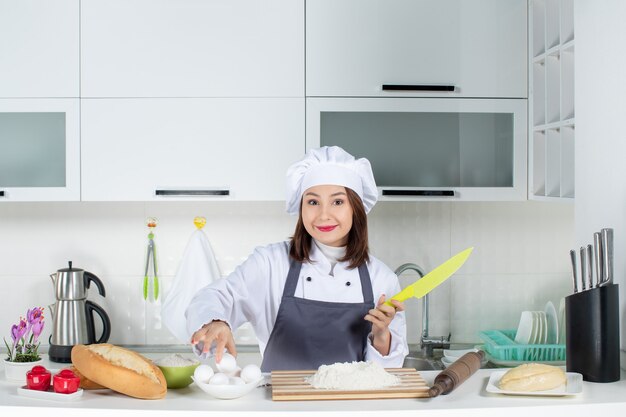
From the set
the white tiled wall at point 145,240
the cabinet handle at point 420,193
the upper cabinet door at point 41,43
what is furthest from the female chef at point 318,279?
the upper cabinet door at point 41,43

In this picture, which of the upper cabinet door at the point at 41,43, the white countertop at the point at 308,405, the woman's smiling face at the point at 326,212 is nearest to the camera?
the white countertop at the point at 308,405

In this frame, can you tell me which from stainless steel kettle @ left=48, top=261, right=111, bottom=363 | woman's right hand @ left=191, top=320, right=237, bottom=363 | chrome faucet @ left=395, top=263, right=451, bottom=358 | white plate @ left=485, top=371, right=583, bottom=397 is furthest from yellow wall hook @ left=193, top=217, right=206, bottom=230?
white plate @ left=485, top=371, right=583, bottom=397

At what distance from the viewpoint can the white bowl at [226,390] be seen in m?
1.24

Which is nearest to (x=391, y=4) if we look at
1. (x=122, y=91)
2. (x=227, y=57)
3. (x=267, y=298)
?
(x=227, y=57)

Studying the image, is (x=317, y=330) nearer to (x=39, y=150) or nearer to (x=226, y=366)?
(x=226, y=366)

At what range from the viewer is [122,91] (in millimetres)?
2398

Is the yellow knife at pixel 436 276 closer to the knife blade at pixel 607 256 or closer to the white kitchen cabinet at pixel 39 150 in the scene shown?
the knife blade at pixel 607 256

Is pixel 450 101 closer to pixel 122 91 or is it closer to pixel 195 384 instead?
pixel 122 91

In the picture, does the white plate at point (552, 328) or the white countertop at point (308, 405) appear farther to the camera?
the white plate at point (552, 328)

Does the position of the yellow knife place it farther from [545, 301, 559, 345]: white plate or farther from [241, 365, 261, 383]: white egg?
[545, 301, 559, 345]: white plate

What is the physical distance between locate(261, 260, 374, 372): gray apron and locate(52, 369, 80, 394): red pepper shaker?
0.79 m

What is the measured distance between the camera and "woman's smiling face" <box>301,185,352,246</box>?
1.91m

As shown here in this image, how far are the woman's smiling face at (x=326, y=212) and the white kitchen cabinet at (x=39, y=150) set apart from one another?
858 mm

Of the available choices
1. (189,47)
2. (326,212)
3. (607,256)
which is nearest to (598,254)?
(607,256)
